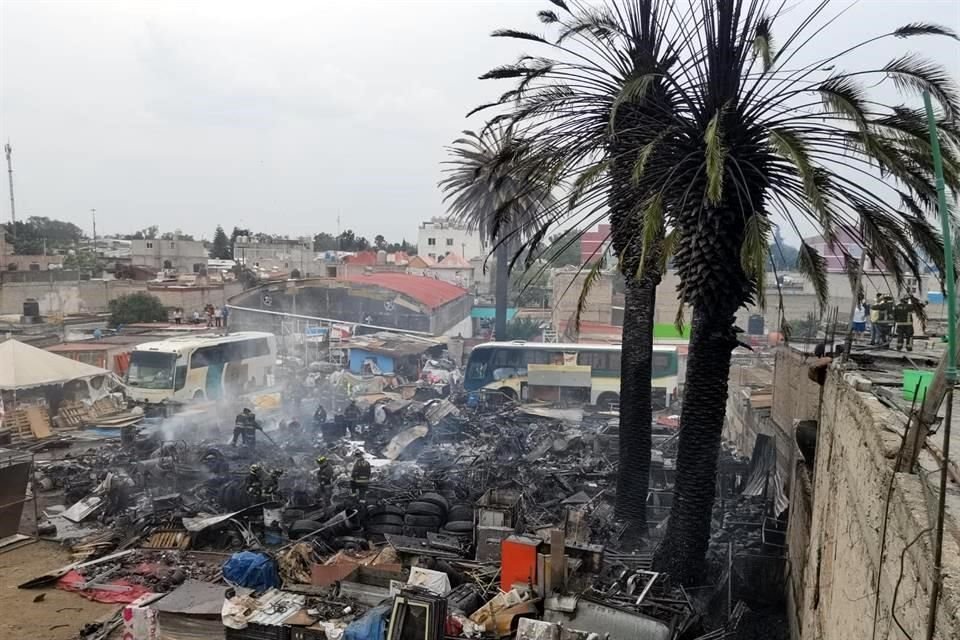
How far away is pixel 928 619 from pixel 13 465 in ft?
54.7

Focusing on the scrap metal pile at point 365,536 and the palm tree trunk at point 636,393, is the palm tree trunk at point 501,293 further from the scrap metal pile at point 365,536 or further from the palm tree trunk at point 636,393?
the palm tree trunk at point 636,393

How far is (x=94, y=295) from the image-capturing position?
4369 centimetres

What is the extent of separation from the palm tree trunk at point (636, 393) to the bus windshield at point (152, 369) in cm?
1888

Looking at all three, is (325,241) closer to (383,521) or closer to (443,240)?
(443,240)

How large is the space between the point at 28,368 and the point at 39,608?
13.1m

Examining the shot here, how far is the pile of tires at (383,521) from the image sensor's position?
13.6 metres

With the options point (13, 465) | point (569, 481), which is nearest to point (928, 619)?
point (569, 481)

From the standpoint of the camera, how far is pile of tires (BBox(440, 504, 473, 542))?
12941mm

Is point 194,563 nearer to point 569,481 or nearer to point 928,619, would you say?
point 569,481

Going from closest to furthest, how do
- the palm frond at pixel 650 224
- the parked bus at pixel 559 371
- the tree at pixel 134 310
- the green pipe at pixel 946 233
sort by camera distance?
the green pipe at pixel 946 233 < the palm frond at pixel 650 224 < the parked bus at pixel 559 371 < the tree at pixel 134 310

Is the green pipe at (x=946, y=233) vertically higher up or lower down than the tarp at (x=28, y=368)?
higher up

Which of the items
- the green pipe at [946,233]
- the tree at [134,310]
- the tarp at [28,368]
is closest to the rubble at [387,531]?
the tarp at [28,368]

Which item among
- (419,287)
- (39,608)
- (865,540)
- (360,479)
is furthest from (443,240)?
(865,540)

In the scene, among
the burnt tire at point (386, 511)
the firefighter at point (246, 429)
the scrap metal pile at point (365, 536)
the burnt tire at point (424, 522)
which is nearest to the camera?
the scrap metal pile at point (365, 536)
